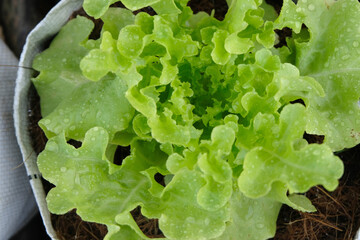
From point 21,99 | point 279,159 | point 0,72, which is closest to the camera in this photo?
point 279,159

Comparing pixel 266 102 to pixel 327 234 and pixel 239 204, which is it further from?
pixel 327 234

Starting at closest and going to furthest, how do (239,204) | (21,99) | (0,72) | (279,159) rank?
(279,159)
(239,204)
(21,99)
(0,72)

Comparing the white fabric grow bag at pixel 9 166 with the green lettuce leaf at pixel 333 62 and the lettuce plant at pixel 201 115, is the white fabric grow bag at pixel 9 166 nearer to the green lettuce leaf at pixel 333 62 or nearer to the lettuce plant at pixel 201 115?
the lettuce plant at pixel 201 115

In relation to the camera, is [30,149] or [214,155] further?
[30,149]

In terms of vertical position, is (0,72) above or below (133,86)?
below

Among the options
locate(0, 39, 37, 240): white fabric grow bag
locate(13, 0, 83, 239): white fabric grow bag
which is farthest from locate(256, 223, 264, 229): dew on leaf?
locate(0, 39, 37, 240): white fabric grow bag

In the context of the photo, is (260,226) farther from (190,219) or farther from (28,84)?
(28,84)

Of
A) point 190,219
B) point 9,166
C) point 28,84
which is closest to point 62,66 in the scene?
point 28,84

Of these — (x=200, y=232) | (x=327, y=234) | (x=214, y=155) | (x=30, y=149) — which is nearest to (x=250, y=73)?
(x=214, y=155)
